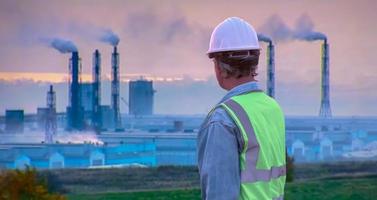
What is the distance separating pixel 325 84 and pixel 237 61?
2515cm

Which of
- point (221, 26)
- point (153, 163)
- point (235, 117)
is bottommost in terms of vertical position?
point (153, 163)

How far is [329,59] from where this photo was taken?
88.9 ft

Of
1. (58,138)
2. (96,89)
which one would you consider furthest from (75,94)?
(58,138)

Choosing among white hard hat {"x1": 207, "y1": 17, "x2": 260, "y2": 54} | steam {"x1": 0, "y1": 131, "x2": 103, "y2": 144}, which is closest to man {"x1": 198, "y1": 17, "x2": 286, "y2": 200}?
white hard hat {"x1": 207, "y1": 17, "x2": 260, "y2": 54}

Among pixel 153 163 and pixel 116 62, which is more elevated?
pixel 116 62

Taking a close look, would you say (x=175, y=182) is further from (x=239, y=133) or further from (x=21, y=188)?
(x=239, y=133)

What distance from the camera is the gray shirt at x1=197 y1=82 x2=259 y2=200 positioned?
183 cm

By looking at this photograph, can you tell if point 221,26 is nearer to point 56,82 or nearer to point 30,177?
point 30,177

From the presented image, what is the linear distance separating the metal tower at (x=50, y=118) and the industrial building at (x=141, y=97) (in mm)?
2048

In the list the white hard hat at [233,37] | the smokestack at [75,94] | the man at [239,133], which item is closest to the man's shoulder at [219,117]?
the man at [239,133]

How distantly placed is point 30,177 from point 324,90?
1784cm

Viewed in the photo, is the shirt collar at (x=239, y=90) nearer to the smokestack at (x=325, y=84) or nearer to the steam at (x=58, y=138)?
the steam at (x=58, y=138)

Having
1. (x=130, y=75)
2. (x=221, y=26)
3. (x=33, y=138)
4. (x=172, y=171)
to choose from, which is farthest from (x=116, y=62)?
(x=221, y=26)

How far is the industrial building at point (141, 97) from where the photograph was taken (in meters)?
25.9
